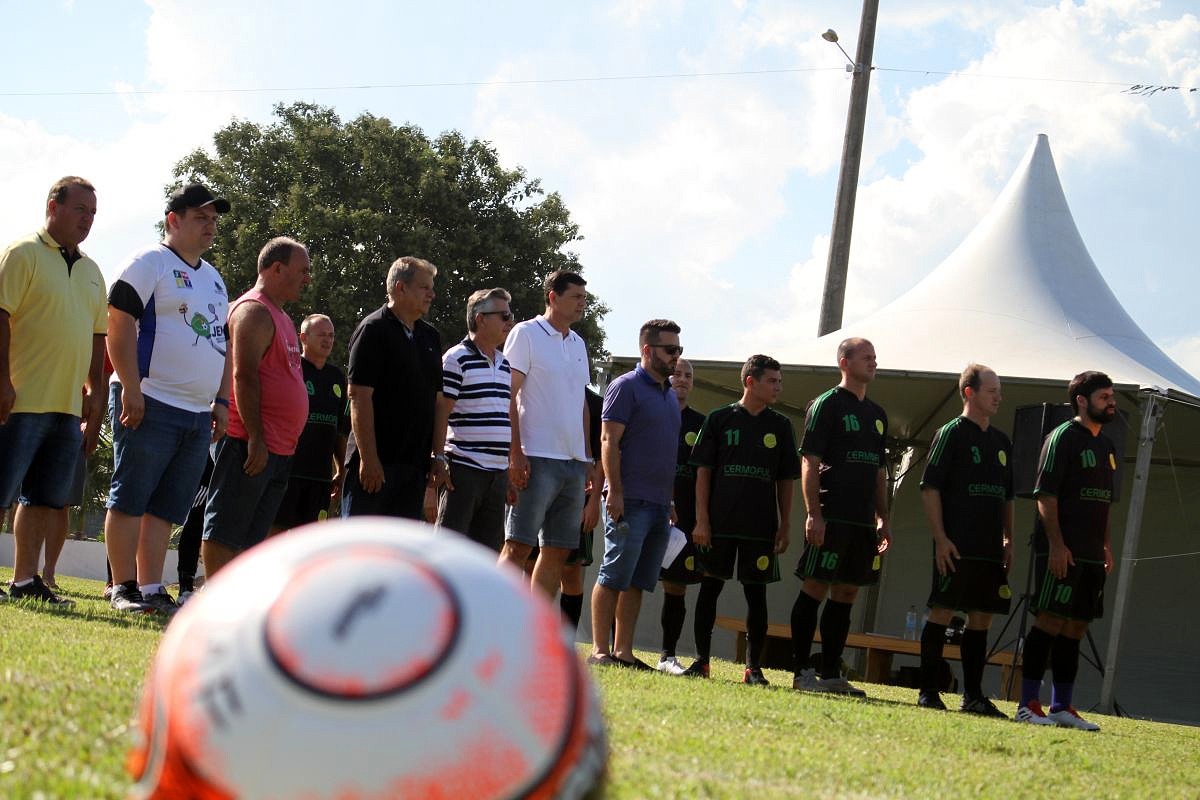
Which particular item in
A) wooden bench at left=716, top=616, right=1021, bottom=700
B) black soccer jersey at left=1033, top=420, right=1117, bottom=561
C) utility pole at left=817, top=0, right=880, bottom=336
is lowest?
wooden bench at left=716, top=616, right=1021, bottom=700

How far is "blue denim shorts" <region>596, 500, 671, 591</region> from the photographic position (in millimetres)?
7414

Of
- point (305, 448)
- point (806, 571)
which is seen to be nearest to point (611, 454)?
point (806, 571)

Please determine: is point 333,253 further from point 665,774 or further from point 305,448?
point 665,774

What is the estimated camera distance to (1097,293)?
15492 millimetres

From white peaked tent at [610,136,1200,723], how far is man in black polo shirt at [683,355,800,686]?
5.16 metres

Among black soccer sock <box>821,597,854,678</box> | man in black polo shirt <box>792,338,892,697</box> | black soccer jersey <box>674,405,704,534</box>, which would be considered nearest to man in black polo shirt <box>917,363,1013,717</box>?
man in black polo shirt <box>792,338,892,697</box>

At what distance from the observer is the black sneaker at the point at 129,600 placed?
604cm

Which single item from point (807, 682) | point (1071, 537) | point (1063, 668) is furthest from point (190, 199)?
point (1063, 668)

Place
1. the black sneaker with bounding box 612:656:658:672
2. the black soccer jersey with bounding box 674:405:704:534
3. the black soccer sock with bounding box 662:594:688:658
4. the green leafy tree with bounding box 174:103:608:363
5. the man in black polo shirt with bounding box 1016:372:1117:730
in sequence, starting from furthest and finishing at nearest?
the green leafy tree with bounding box 174:103:608:363
the black soccer jersey with bounding box 674:405:704:534
the black soccer sock with bounding box 662:594:688:658
the man in black polo shirt with bounding box 1016:372:1117:730
the black sneaker with bounding box 612:656:658:672

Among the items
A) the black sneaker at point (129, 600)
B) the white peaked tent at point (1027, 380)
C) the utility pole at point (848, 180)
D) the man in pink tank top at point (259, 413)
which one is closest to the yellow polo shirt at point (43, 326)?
the man in pink tank top at point (259, 413)

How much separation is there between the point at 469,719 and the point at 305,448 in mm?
6838

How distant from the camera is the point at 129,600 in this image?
20.0 ft

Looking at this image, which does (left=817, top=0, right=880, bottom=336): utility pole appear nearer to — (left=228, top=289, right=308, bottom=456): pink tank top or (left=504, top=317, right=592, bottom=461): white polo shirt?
(left=504, top=317, right=592, bottom=461): white polo shirt

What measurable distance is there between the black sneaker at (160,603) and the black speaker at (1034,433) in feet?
21.6
